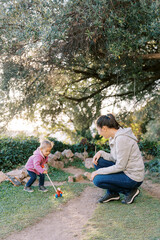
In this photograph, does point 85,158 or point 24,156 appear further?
point 85,158

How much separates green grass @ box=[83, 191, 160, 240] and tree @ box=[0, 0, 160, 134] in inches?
111

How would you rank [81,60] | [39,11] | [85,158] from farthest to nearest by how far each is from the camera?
[85,158] → [81,60] → [39,11]

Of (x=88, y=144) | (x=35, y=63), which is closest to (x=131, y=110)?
(x=88, y=144)

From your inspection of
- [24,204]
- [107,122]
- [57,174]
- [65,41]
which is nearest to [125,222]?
[107,122]

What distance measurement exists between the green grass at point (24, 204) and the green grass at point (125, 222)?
737 millimetres

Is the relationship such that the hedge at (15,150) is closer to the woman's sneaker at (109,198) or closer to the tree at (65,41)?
the tree at (65,41)

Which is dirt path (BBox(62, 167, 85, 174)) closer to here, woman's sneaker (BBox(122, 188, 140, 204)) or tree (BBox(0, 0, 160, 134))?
tree (BBox(0, 0, 160, 134))

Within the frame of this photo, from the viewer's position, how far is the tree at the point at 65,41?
4.64 meters

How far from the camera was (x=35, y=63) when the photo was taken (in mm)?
5914

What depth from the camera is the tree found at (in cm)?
464

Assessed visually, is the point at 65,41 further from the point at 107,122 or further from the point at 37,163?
the point at 37,163

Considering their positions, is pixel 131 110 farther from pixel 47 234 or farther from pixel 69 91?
pixel 47 234

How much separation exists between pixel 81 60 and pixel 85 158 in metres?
3.12

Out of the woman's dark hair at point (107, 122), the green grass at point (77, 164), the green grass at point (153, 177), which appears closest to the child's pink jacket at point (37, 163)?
the woman's dark hair at point (107, 122)
